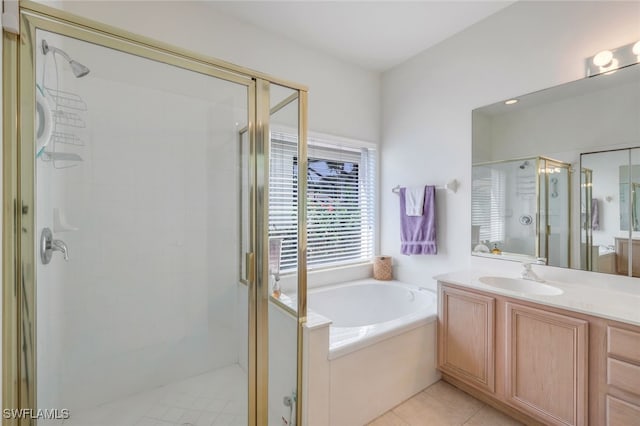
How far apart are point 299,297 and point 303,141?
0.90m

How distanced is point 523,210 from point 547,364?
3.39 feet

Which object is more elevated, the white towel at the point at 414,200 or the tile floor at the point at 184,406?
the white towel at the point at 414,200

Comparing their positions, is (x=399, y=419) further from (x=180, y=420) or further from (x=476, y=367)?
(x=180, y=420)

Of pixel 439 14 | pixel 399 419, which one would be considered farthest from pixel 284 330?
pixel 439 14

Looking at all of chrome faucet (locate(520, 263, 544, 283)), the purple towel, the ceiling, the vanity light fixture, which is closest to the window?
the purple towel

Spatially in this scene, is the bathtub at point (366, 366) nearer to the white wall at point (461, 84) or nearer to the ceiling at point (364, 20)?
the white wall at point (461, 84)

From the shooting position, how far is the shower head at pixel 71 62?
114cm

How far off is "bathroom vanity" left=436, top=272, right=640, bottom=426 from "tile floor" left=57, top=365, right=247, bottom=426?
1.42 m

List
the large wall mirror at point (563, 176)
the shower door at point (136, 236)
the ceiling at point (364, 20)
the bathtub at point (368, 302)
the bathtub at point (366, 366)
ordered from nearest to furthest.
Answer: the shower door at point (136, 236) → the bathtub at point (366, 366) → the large wall mirror at point (563, 176) → the ceiling at point (364, 20) → the bathtub at point (368, 302)

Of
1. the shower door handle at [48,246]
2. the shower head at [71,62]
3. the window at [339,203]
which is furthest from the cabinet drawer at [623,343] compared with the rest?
the shower head at [71,62]

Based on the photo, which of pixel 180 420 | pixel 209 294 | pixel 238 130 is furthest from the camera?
pixel 209 294

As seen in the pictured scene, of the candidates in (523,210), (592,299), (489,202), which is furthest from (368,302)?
(592,299)

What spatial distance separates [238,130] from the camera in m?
1.70

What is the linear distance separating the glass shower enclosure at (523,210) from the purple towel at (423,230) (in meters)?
0.33
